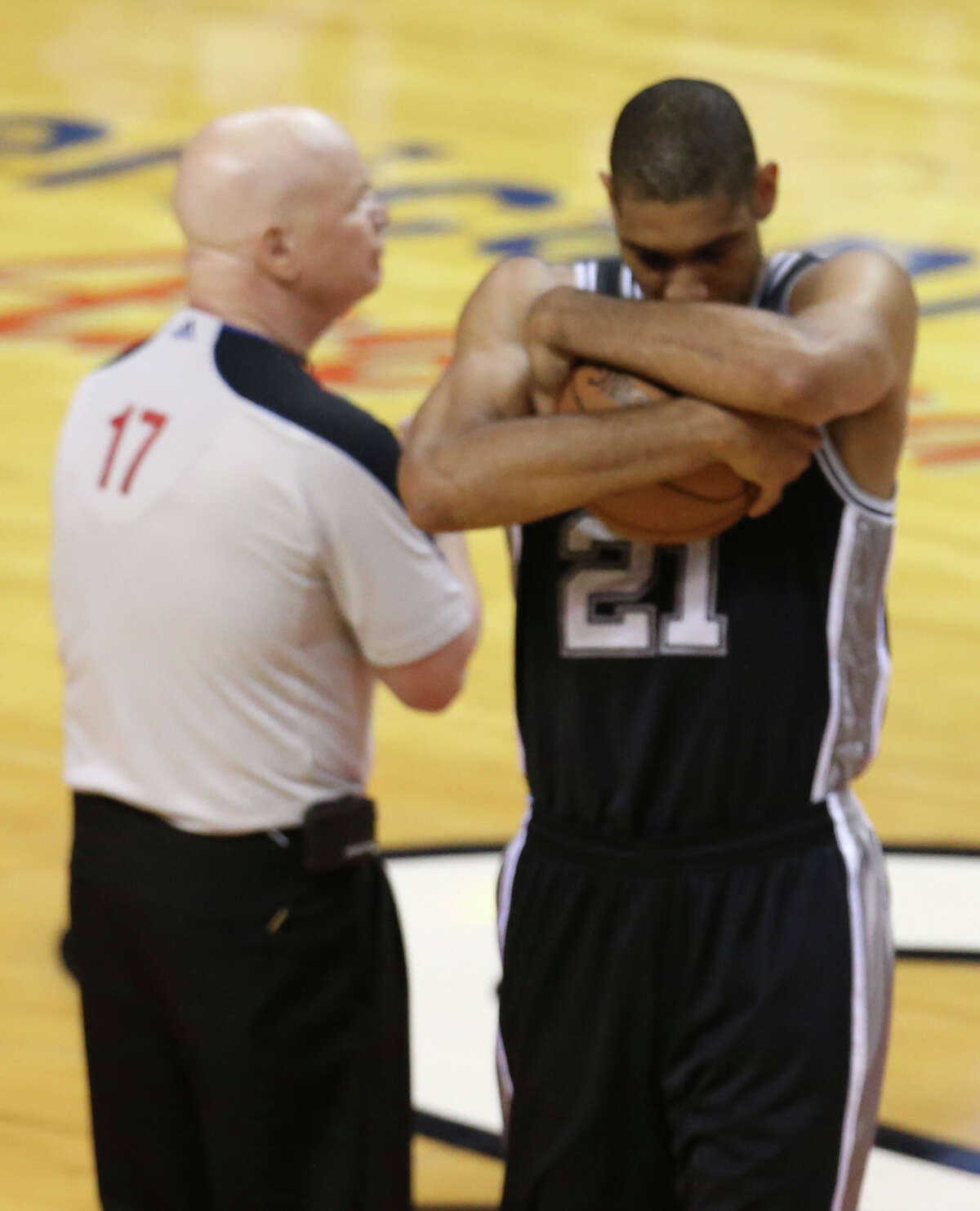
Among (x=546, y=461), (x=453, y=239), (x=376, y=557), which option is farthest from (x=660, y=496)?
(x=453, y=239)

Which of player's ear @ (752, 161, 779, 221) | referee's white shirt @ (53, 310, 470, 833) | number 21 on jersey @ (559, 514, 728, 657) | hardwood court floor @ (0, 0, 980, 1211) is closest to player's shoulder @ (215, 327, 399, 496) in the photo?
referee's white shirt @ (53, 310, 470, 833)

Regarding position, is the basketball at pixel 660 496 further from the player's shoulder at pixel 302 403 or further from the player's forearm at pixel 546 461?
the player's shoulder at pixel 302 403

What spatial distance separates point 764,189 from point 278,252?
75 centimetres

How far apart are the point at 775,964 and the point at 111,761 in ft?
2.99

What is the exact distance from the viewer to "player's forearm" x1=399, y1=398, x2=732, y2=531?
7.70ft

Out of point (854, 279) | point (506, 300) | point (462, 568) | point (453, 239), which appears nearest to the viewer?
point (854, 279)

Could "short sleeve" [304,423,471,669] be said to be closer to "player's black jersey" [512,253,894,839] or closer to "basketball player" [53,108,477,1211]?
"basketball player" [53,108,477,1211]

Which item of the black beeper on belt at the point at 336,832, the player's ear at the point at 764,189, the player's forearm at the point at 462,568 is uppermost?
the player's ear at the point at 764,189

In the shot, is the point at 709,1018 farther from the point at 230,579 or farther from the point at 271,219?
the point at 271,219

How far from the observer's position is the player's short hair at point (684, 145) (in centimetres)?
232

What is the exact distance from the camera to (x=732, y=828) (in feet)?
8.33

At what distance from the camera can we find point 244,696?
9.13ft

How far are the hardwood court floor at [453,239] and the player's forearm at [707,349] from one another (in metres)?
1.69

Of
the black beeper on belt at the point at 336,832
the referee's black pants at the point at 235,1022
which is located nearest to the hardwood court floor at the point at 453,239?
the referee's black pants at the point at 235,1022
